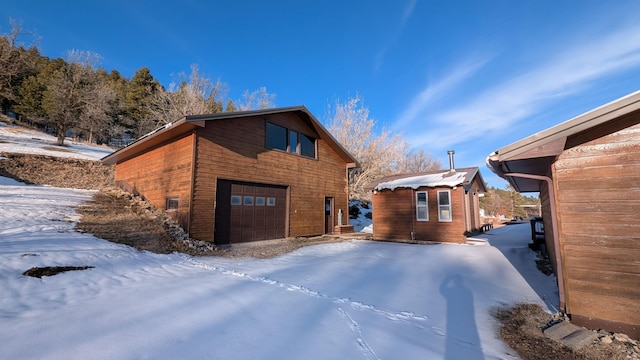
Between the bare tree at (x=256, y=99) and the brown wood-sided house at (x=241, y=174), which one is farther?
the bare tree at (x=256, y=99)

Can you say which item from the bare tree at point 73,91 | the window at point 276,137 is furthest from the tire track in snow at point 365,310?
the bare tree at point 73,91

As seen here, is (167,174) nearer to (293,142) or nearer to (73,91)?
(293,142)

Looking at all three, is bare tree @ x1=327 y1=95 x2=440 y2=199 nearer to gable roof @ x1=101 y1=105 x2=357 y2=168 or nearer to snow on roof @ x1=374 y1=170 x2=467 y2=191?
gable roof @ x1=101 y1=105 x2=357 y2=168

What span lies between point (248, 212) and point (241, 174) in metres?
1.55

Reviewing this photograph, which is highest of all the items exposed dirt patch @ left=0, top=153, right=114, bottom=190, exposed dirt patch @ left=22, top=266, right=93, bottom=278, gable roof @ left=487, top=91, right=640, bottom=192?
exposed dirt patch @ left=0, top=153, right=114, bottom=190

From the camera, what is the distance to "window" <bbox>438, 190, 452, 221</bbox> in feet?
37.8

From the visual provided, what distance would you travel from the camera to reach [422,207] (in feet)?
40.2

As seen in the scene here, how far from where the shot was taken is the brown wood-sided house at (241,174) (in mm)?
9578

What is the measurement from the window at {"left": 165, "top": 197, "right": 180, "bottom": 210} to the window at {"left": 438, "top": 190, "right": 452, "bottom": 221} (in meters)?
10.2

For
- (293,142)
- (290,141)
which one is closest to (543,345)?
(290,141)

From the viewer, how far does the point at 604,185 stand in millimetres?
3793

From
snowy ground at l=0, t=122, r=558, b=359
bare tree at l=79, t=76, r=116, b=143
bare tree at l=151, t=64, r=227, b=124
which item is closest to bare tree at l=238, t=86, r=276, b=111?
bare tree at l=151, t=64, r=227, b=124

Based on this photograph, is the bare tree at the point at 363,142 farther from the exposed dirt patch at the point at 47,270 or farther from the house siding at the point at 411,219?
the exposed dirt patch at the point at 47,270

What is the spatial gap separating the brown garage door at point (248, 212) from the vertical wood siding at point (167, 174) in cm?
112
